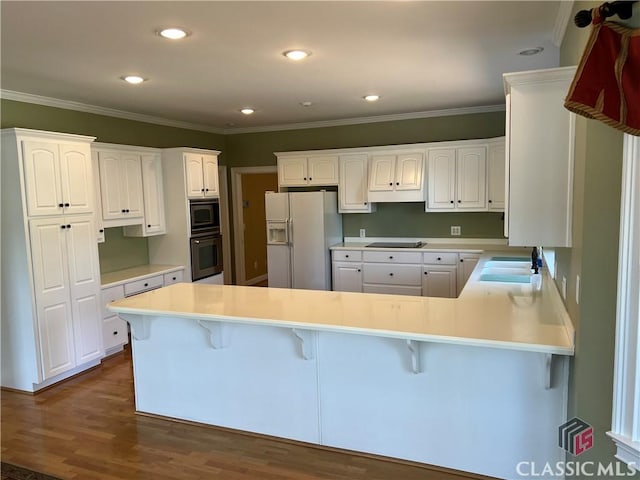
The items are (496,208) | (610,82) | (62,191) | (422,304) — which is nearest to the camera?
(610,82)

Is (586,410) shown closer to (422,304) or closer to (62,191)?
(422,304)

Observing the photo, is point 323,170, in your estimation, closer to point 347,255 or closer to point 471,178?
point 347,255

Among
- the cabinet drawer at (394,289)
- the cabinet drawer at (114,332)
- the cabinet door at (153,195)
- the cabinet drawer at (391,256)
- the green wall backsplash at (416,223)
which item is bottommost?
the cabinet drawer at (114,332)

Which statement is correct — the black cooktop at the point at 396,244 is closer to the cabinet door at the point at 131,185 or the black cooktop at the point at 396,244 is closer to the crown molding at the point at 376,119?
the crown molding at the point at 376,119

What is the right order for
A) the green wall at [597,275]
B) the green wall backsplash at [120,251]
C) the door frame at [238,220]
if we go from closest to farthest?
the green wall at [597,275]
the green wall backsplash at [120,251]
the door frame at [238,220]

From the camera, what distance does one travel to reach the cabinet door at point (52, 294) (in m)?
3.82

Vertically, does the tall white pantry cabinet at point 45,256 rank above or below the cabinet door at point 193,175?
below

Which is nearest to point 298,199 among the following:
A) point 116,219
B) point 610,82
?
point 116,219

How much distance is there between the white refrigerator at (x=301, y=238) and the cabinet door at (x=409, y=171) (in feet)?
2.97

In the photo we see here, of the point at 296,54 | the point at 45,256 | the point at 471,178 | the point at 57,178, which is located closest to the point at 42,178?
the point at 57,178

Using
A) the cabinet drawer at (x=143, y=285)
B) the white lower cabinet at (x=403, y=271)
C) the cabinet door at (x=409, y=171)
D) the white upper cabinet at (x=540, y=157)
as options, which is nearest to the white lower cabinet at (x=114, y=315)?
the cabinet drawer at (x=143, y=285)

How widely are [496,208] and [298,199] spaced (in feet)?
7.58

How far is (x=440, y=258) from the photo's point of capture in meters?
5.32

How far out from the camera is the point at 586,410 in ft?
6.32
